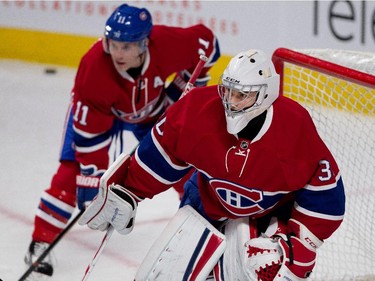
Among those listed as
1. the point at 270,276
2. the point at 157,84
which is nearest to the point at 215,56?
the point at 157,84

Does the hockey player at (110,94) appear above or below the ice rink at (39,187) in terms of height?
above

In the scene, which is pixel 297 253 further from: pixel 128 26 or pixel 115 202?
pixel 128 26

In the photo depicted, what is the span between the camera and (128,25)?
388 cm

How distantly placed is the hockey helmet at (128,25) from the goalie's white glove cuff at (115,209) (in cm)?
86

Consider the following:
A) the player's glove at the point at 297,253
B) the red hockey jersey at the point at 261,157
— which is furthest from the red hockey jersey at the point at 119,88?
the player's glove at the point at 297,253

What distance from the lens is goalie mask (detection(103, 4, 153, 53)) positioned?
12.7 ft

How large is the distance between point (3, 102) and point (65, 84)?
479 millimetres

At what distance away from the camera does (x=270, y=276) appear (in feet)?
10.0

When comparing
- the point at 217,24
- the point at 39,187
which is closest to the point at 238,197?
the point at 39,187

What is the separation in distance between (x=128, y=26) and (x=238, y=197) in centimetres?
106

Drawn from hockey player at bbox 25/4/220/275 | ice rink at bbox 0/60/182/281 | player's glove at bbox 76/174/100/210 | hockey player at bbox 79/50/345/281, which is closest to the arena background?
ice rink at bbox 0/60/182/281

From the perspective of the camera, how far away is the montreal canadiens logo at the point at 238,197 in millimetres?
3068

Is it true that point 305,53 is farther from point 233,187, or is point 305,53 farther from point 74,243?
point 74,243

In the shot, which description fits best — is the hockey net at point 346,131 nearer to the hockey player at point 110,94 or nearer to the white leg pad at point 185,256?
the hockey player at point 110,94
